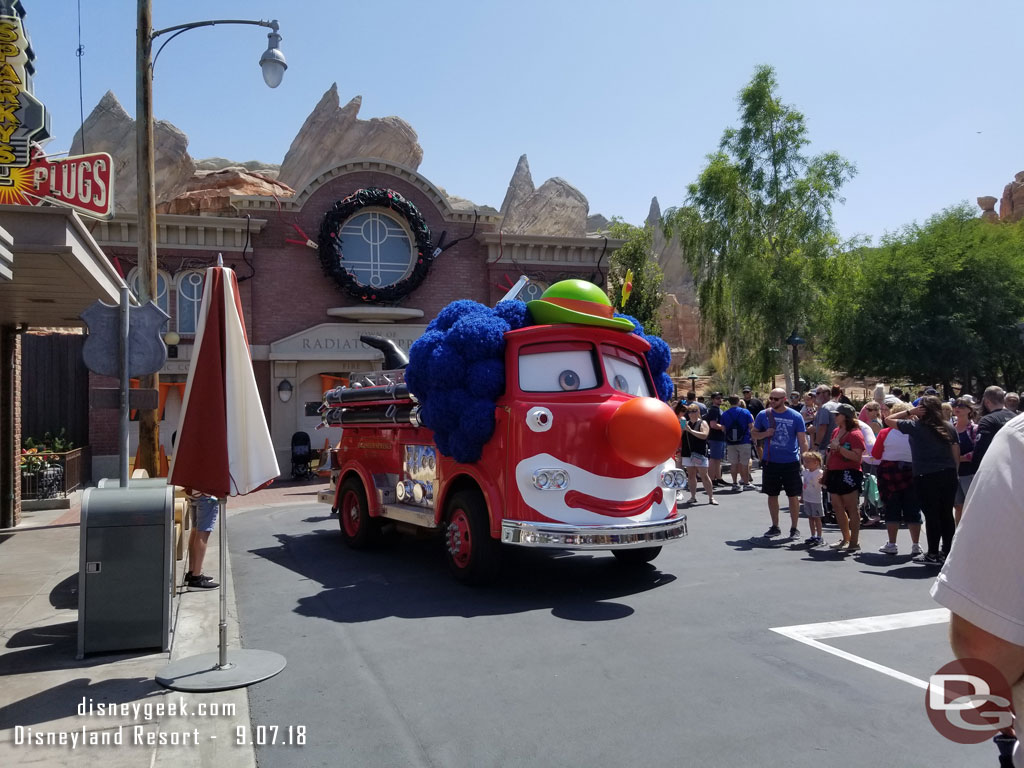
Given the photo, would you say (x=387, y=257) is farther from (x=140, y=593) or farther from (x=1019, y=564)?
(x=1019, y=564)

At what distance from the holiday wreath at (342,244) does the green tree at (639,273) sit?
1193 centimetres

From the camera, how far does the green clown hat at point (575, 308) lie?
7816 mm

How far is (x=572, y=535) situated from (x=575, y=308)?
2.29 metres

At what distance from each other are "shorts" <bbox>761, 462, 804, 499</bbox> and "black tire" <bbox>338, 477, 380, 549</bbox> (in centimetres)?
485

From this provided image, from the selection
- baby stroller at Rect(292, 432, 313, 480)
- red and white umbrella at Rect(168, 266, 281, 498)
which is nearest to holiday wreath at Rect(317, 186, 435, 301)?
baby stroller at Rect(292, 432, 313, 480)

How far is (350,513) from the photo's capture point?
10.1m

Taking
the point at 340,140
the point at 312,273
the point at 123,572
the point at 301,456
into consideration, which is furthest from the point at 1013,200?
the point at 123,572

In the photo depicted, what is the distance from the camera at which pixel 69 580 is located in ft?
25.9

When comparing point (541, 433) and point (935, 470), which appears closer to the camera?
point (541, 433)

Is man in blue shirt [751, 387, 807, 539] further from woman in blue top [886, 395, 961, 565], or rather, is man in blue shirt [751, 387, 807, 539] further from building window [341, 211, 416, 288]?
building window [341, 211, 416, 288]

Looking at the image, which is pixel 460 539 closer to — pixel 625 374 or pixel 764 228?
pixel 625 374

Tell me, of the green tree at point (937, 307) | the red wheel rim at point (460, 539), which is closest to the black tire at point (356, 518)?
the red wheel rim at point (460, 539)

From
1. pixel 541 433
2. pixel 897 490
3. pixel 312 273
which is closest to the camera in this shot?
pixel 541 433

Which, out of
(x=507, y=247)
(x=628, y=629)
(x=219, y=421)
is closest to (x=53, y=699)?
(x=219, y=421)
